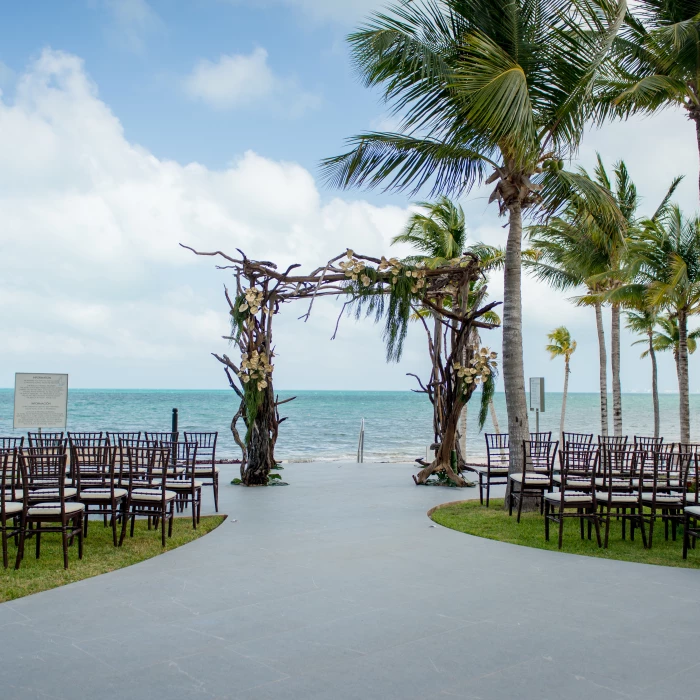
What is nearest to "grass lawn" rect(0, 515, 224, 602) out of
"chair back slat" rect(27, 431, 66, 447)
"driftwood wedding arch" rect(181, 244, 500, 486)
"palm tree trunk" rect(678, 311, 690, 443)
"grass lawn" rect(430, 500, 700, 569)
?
"chair back slat" rect(27, 431, 66, 447)

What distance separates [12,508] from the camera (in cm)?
498

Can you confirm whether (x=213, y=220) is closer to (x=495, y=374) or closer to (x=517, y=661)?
(x=495, y=374)

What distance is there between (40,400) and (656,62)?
32.3 feet

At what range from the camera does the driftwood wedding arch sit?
954 cm

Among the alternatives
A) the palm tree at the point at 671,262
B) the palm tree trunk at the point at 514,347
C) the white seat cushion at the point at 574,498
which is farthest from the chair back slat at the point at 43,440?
the palm tree at the point at 671,262

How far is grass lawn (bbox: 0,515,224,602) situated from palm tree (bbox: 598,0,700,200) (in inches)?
285

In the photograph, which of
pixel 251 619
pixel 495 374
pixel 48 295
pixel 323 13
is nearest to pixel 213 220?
pixel 323 13

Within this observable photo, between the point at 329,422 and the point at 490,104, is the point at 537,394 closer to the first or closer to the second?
the point at 490,104

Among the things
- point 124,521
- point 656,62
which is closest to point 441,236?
point 656,62

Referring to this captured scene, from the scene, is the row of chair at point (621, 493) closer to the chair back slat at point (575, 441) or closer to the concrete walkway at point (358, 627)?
the chair back slat at point (575, 441)

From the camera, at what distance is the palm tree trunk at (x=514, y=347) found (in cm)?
810

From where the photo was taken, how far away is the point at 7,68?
11320 mm

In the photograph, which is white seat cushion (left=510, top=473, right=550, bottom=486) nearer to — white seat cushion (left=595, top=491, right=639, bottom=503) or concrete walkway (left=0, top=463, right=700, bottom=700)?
white seat cushion (left=595, top=491, right=639, bottom=503)

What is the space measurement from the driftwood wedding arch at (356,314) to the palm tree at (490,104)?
5.21ft
